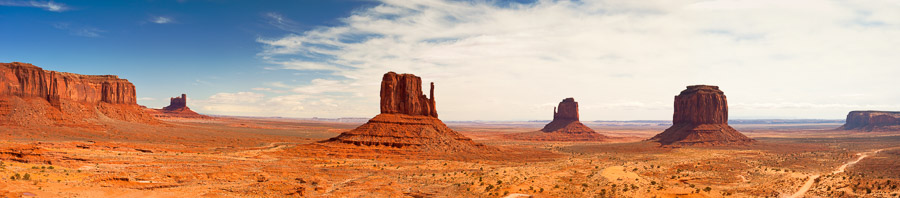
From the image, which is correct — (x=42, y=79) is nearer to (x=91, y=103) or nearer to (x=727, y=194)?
(x=91, y=103)

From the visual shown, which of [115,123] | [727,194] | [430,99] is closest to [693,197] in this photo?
[727,194]

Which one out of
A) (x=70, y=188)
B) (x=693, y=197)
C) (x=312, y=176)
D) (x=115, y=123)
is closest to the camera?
(x=70, y=188)

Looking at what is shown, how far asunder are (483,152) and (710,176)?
104 ft

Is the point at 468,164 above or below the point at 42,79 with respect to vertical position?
below

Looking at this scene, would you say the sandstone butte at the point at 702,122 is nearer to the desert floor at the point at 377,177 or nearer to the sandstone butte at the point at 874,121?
the desert floor at the point at 377,177

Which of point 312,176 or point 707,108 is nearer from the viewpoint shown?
point 312,176

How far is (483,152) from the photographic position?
2606 inches

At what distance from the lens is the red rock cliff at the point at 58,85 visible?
77963mm

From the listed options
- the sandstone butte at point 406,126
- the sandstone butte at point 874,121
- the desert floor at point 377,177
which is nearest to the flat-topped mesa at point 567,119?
the sandstone butte at point 406,126

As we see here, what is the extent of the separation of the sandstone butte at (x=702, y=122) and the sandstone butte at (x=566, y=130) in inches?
1100

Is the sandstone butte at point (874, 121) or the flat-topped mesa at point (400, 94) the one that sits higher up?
the flat-topped mesa at point (400, 94)

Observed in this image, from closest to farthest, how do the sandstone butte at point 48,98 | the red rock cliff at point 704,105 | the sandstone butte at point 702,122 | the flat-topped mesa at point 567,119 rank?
the sandstone butte at point 48,98 → the sandstone butte at point 702,122 → the red rock cliff at point 704,105 → the flat-topped mesa at point 567,119

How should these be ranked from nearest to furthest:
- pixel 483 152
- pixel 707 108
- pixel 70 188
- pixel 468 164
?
1. pixel 70 188
2. pixel 468 164
3. pixel 483 152
4. pixel 707 108

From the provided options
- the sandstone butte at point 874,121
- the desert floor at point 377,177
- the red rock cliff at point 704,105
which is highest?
the red rock cliff at point 704,105
